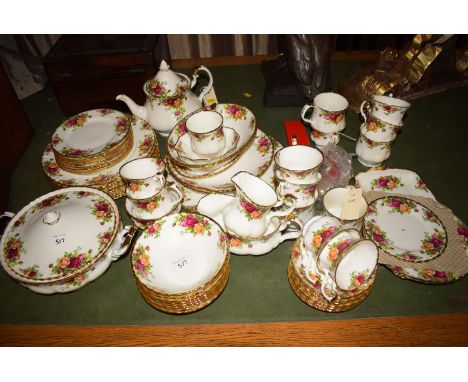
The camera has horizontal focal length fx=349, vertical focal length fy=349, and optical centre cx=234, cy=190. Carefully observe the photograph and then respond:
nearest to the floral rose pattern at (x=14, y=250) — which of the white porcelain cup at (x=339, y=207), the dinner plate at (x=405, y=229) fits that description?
the white porcelain cup at (x=339, y=207)

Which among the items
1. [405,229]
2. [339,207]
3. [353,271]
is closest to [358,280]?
[353,271]

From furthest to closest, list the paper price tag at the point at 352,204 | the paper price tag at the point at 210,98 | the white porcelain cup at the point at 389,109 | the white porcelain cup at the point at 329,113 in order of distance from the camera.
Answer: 1. the paper price tag at the point at 210,98
2. the white porcelain cup at the point at 329,113
3. the white porcelain cup at the point at 389,109
4. the paper price tag at the point at 352,204

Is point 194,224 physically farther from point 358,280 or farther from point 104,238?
point 358,280

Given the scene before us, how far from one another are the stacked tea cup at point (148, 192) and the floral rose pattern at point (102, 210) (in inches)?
3.3

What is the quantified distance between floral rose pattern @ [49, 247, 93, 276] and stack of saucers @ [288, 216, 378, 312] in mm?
683

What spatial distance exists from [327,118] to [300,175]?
494mm

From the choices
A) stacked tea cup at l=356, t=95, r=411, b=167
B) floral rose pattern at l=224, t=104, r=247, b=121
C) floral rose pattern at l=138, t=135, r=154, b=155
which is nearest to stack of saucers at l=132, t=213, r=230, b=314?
floral rose pattern at l=138, t=135, r=154, b=155

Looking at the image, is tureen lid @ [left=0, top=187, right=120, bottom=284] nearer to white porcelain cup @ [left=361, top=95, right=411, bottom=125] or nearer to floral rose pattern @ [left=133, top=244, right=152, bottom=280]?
floral rose pattern @ [left=133, top=244, right=152, bottom=280]

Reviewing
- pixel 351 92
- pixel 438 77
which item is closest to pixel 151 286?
pixel 351 92

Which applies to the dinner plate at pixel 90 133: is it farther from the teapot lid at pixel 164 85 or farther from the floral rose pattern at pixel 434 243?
the floral rose pattern at pixel 434 243

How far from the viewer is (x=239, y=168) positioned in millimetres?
1431

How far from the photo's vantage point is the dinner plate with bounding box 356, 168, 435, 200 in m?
1.47

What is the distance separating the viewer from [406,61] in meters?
1.87

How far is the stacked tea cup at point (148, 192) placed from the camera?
126cm
